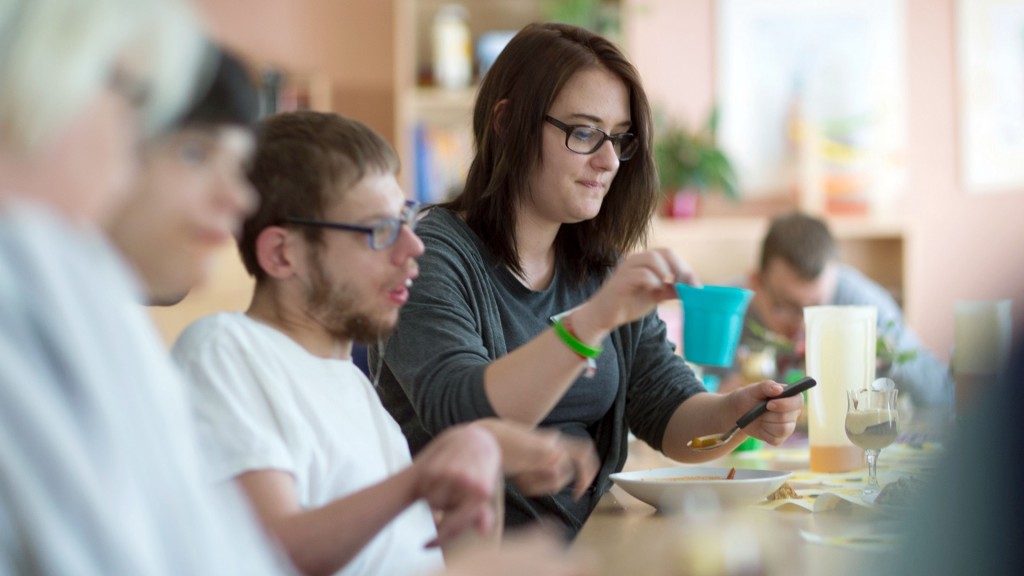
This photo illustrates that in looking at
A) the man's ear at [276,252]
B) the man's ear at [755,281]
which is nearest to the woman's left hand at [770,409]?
the man's ear at [276,252]

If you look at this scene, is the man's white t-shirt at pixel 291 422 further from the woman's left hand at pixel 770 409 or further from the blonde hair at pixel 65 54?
the woman's left hand at pixel 770 409

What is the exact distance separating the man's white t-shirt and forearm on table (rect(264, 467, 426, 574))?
5 centimetres

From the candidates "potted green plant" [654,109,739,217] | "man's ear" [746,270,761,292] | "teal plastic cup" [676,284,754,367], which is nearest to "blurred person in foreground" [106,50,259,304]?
"teal plastic cup" [676,284,754,367]

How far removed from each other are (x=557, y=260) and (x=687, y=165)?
8.52 feet

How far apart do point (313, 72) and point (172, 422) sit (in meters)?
4.50

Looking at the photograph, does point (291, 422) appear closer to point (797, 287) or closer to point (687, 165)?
point (797, 287)

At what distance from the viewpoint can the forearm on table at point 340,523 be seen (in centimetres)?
114

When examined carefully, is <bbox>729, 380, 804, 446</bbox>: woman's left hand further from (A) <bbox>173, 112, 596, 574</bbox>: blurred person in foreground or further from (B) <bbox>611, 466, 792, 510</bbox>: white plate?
(A) <bbox>173, 112, 596, 574</bbox>: blurred person in foreground

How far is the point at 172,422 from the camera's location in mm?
729

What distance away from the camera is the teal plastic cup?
61.2 inches

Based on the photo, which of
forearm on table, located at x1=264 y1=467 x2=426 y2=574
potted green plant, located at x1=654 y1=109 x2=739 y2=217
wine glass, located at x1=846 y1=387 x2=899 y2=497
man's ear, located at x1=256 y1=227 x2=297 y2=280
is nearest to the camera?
forearm on table, located at x1=264 y1=467 x2=426 y2=574

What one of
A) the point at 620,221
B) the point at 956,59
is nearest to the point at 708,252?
the point at 956,59

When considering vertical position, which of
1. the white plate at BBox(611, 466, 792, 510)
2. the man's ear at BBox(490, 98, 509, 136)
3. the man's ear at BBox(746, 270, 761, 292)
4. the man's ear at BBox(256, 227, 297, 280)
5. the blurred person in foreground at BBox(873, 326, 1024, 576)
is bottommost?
the white plate at BBox(611, 466, 792, 510)

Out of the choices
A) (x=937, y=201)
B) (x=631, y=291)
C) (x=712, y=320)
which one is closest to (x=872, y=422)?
(x=712, y=320)
